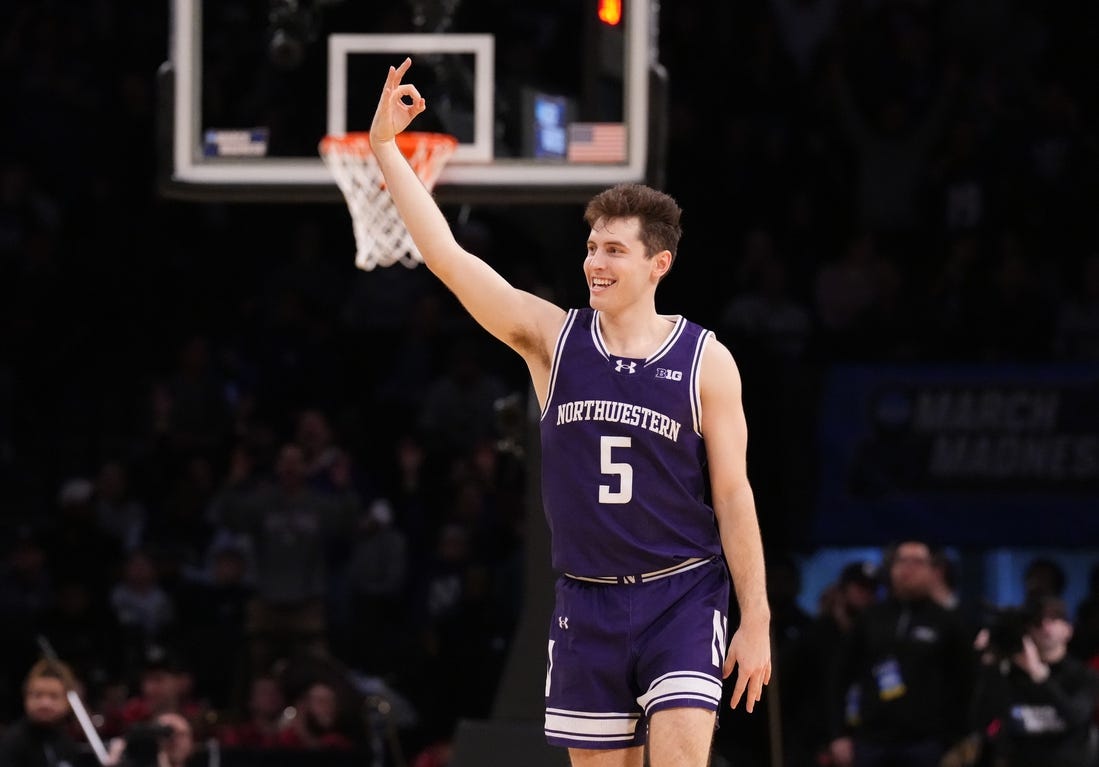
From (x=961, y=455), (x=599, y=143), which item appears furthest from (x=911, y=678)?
(x=599, y=143)

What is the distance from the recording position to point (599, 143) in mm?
8961

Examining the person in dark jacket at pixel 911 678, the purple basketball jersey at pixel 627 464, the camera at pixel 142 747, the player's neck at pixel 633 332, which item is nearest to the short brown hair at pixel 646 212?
the player's neck at pixel 633 332

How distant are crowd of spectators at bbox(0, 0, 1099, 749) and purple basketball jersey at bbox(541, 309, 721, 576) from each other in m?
6.52

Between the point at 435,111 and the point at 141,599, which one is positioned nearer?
the point at 435,111

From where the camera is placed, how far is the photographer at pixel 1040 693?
37.4 feet

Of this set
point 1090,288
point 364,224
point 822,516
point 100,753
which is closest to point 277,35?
point 364,224

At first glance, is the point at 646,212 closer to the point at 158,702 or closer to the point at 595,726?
the point at 595,726

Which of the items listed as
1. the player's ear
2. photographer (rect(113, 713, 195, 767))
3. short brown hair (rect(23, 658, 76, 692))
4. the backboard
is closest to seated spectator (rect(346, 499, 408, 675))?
photographer (rect(113, 713, 195, 767))

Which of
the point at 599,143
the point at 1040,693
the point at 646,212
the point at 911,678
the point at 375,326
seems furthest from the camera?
the point at 375,326

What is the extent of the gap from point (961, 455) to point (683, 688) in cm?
848

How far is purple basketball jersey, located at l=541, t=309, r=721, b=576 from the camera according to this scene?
582cm

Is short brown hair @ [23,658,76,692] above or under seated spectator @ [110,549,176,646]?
above

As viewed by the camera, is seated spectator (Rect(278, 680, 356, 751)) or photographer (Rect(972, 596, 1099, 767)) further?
seated spectator (Rect(278, 680, 356, 751))

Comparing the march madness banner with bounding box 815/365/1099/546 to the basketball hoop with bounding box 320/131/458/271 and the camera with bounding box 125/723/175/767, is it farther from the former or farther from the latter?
the basketball hoop with bounding box 320/131/458/271
